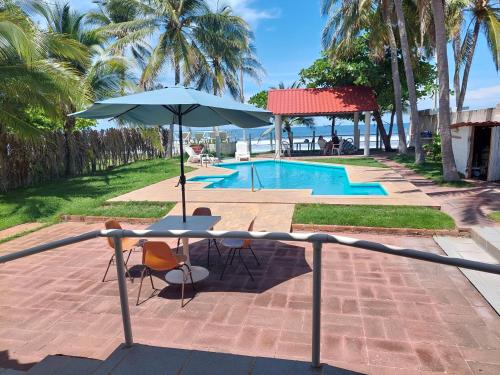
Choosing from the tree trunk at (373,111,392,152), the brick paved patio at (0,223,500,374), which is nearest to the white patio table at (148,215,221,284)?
the brick paved patio at (0,223,500,374)

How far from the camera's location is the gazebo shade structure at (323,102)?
21.0 meters

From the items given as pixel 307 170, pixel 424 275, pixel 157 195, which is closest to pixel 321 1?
pixel 307 170

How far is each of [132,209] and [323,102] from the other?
53.5 feet

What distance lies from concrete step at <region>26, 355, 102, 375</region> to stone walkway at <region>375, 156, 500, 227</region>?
259 inches

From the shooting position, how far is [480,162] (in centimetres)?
1202

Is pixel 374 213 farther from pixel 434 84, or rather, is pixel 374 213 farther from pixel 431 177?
pixel 434 84

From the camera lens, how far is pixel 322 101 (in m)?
22.2

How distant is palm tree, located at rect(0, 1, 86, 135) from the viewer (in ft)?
28.3

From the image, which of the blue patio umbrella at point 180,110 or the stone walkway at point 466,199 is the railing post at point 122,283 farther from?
the stone walkway at point 466,199

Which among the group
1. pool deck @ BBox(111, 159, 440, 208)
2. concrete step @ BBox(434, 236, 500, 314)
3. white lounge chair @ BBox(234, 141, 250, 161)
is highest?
white lounge chair @ BBox(234, 141, 250, 161)

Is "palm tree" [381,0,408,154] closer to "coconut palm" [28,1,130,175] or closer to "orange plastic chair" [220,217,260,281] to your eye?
"coconut palm" [28,1,130,175]

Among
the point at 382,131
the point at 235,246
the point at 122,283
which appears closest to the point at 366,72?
the point at 382,131

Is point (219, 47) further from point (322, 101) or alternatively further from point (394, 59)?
point (394, 59)

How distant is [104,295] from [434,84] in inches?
976
